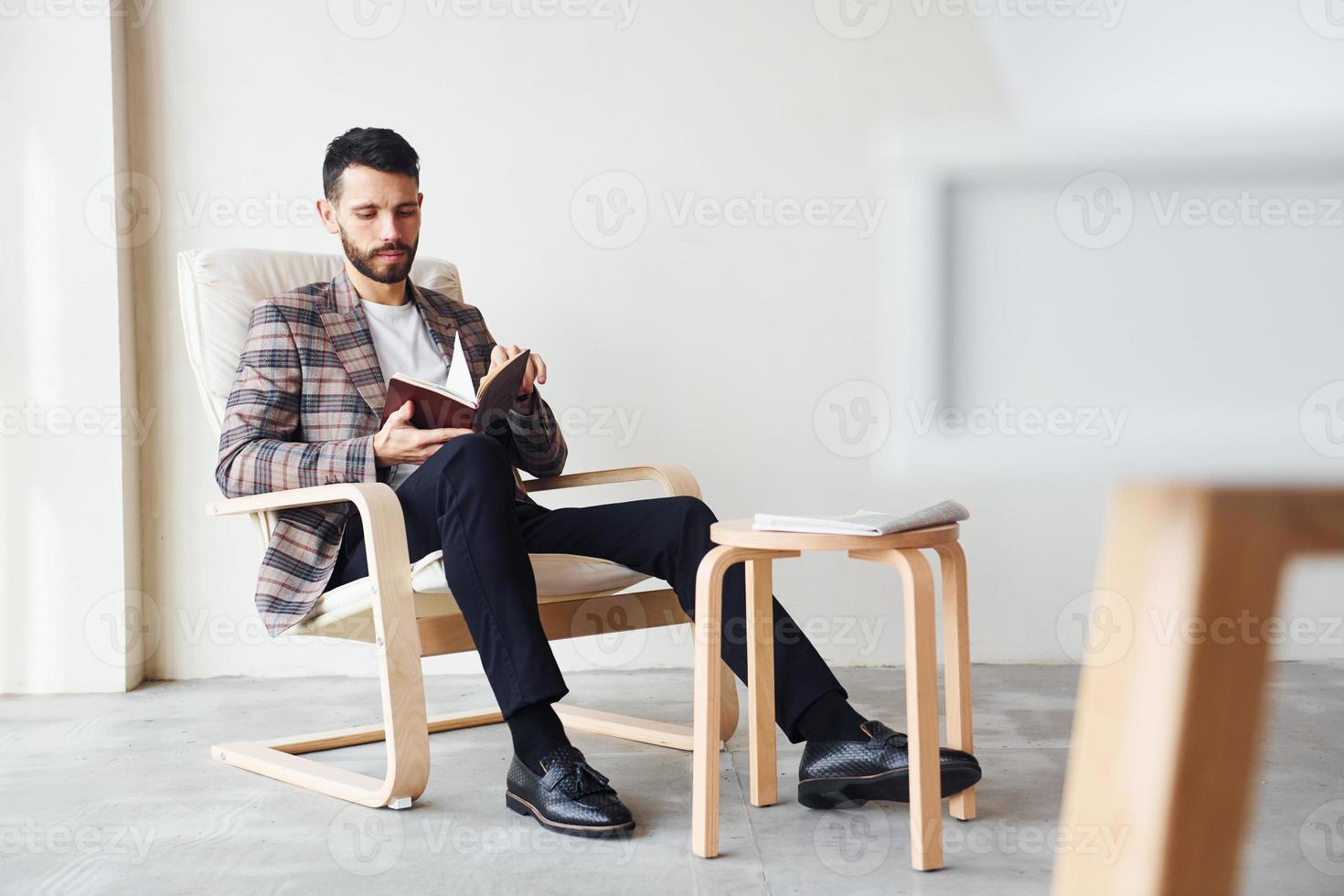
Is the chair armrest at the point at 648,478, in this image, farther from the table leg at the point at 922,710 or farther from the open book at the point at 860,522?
the table leg at the point at 922,710

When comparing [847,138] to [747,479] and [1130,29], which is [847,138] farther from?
[1130,29]

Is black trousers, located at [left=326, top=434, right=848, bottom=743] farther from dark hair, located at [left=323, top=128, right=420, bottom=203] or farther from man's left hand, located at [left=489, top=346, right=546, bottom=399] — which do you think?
dark hair, located at [left=323, top=128, right=420, bottom=203]

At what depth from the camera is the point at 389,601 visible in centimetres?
163

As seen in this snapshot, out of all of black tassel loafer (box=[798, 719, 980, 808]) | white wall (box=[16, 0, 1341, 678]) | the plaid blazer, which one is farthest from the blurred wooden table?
white wall (box=[16, 0, 1341, 678])

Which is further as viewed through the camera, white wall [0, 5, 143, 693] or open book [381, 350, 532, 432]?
white wall [0, 5, 143, 693]

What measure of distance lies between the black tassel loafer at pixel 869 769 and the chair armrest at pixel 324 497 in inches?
27.3

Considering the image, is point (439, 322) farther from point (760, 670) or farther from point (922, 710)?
point (922, 710)

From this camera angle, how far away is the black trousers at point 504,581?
1.60m

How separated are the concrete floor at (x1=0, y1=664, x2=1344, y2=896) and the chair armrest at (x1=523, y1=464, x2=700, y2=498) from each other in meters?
0.46

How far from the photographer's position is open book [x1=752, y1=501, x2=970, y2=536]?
4.60 ft

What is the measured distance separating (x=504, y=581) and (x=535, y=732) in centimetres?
21

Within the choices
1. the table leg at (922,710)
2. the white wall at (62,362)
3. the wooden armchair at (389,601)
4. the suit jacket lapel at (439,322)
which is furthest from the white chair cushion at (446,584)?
the white wall at (62,362)

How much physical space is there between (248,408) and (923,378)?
5.71ft

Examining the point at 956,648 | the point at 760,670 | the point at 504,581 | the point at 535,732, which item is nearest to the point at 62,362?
the point at 504,581
